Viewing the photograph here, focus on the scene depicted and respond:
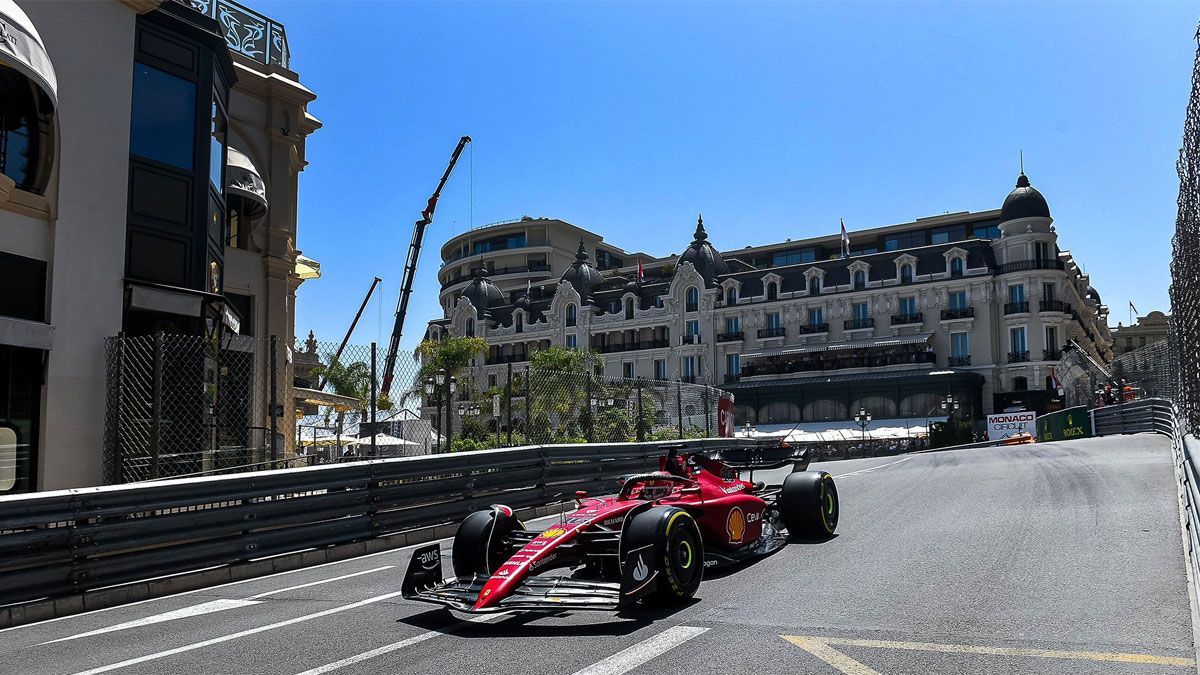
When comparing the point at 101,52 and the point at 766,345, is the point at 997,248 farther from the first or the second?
the point at 101,52

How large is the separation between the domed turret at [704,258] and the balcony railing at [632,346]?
20.8 ft

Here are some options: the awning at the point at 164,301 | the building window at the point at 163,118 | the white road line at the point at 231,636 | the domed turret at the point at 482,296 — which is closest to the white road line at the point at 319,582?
the white road line at the point at 231,636

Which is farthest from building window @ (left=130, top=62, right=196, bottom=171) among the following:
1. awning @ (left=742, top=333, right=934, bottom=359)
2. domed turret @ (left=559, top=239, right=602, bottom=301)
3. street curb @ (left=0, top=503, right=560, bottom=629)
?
domed turret @ (left=559, top=239, right=602, bottom=301)

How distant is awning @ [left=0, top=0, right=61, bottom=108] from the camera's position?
37.6 feet

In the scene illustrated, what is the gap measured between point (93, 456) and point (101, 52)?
6.48 m

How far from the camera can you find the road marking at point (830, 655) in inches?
202

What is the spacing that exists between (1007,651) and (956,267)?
62.7 m

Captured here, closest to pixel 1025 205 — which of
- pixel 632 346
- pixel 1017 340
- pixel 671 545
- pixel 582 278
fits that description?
pixel 1017 340

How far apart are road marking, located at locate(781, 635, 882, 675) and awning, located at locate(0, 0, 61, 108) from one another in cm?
1159

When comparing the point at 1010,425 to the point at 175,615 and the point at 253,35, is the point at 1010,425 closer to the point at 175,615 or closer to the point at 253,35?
the point at 253,35

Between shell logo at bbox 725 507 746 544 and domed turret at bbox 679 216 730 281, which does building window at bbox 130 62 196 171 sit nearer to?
shell logo at bbox 725 507 746 544

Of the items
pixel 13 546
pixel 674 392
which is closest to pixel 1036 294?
pixel 674 392

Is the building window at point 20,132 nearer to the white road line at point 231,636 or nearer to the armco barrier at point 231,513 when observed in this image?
the armco barrier at point 231,513

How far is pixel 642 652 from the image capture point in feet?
18.5
